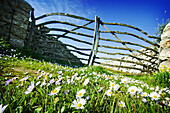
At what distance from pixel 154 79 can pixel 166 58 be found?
1909mm

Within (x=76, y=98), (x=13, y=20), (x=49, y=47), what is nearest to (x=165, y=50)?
(x=76, y=98)

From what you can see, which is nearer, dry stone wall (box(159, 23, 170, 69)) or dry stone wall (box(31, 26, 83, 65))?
dry stone wall (box(159, 23, 170, 69))

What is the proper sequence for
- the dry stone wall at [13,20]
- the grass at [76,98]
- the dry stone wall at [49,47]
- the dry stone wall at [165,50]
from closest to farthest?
1. the grass at [76,98]
2. the dry stone wall at [13,20]
3. the dry stone wall at [165,50]
4. the dry stone wall at [49,47]

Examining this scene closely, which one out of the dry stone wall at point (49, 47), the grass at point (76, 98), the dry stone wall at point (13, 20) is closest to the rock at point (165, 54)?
the dry stone wall at point (49, 47)

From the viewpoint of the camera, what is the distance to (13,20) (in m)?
4.29

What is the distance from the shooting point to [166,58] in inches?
174

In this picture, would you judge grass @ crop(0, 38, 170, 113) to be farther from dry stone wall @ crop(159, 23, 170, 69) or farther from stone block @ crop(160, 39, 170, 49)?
stone block @ crop(160, 39, 170, 49)

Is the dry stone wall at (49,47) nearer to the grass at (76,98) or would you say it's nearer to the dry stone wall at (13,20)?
the dry stone wall at (13,20)

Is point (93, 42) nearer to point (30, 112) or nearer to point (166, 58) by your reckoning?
point (166, 58)

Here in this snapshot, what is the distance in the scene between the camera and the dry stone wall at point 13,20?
161 inches

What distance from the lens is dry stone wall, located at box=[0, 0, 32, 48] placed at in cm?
408

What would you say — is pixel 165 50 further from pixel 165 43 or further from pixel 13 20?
pixel 13 20

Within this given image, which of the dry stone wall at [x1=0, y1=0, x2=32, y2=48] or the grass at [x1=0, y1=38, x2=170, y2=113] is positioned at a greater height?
the dry stone wall at [x1=0, y1=0, x2=32, y2=48]

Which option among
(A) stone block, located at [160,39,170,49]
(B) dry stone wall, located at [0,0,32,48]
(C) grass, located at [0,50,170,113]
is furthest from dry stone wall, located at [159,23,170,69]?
(B) dry stone wall, located at [0,0,32,48]
